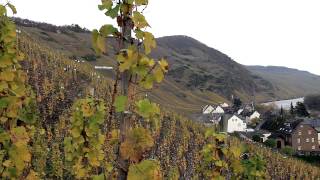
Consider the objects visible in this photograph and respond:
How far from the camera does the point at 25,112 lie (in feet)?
26.5

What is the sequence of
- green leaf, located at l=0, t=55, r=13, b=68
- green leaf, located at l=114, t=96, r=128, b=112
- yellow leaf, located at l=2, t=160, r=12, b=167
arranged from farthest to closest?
green leaf, located at l=0, t=55, r=13, b=68 → yellow leaf, located at l=2, t=160, r=12, b=167 → green leaf, located at l=114, t=96, r=128, b=112

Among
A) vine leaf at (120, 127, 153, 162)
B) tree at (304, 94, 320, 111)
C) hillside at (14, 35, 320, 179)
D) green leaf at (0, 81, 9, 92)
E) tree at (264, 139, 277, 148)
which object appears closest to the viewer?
vine leaf at (120, 127, 153, 162)

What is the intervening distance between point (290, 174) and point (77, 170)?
113ft

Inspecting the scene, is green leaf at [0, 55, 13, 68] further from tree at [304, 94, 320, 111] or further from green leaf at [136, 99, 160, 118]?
tree at [304, 94, 320, 111]

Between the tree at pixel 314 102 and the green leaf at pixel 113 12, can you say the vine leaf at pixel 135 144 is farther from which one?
the tree at pixel 314 102

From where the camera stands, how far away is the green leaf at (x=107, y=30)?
4648mm

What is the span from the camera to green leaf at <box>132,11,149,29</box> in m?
4.61

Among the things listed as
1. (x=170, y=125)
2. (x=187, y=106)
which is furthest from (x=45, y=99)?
(x=187, y=106)

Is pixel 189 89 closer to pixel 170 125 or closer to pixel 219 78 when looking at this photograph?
pixel 219 78

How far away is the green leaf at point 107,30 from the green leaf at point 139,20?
0.70ft

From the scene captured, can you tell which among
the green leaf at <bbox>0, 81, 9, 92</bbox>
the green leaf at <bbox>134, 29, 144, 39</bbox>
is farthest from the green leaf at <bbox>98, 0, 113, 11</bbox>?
the green leaf at <bbox>0, 81, 9, 92</bbox>

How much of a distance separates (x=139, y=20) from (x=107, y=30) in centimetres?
34

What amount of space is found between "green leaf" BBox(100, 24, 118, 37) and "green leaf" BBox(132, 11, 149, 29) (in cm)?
21

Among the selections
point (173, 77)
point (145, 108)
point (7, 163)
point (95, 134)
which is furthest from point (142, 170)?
point (173, 77)
